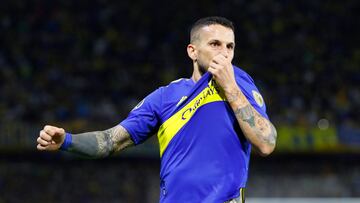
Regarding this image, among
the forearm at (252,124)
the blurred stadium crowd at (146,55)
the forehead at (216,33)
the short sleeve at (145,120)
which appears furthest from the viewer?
the blurred stadium crowd at (146,55)

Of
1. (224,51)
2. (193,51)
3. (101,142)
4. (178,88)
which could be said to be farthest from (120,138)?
(224,51)

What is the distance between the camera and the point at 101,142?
4500 millimetres

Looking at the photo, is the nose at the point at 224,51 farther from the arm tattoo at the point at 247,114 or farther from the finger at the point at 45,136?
the finger at the point at 45,136

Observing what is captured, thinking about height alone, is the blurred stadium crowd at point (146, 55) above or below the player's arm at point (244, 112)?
above

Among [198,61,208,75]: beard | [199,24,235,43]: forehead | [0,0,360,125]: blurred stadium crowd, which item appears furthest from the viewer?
[0,0,360,125]: blurred stadium crowd

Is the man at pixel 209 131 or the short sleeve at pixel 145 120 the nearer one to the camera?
the man at pixel 209 131

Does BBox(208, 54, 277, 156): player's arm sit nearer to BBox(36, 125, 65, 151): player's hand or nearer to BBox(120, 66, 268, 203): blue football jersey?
BBox(120, 66, 268, 203): blue football jersey

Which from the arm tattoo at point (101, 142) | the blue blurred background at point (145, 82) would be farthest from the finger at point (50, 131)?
the blue blurred background at point (145, 82)

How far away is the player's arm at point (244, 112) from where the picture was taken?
13.1 feet

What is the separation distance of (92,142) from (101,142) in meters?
0.06

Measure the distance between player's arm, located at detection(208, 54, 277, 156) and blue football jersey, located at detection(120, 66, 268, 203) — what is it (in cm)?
11

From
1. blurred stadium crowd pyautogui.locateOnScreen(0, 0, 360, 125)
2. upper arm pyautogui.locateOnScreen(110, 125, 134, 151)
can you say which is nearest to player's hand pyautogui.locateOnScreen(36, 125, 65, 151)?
upper arm pyautogui.locateOnScreen(110, 125, 134, 151)

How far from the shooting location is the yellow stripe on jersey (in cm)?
421

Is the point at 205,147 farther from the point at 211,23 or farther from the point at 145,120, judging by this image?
the point at 211,23
